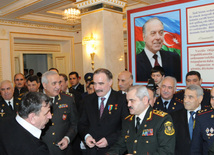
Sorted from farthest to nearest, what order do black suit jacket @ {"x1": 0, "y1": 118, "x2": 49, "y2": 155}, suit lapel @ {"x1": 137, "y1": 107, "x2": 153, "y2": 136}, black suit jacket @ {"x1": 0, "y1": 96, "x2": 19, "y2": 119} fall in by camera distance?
black suit jacket @ {"x1": 0, "y1": 96, "x2": 19, "y2": 119}, suit lapel @ {"x1": 137, "y1": 107, "x2": 153, "y2": 136}, black suit jacket @ {"x1": 0, "y1": 118, "x2": 49, "y2": 155}

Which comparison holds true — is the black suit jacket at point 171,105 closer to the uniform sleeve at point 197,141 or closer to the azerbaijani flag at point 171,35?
the uniform sleeve at point 197,141

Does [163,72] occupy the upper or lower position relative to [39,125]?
upper

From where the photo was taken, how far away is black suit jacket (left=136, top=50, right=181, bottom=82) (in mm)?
3764

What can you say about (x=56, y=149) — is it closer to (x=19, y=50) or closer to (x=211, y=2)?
(x=211, y=2)

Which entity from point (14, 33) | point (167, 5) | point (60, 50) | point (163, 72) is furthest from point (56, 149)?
point (60, 50)

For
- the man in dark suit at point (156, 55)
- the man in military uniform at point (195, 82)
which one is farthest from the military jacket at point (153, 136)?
the man in dark suit at point (156, 55)

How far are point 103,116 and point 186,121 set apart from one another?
911mm

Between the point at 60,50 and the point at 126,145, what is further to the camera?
the point at 60,50

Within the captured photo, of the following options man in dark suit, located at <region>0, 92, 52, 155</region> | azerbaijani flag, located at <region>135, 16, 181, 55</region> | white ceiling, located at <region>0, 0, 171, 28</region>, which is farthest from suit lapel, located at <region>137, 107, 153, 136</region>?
white ceiling, located at <region>0, 0, 171, 28</region>

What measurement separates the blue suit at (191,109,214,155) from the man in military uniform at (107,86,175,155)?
51cm

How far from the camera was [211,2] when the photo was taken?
3338 millimetres

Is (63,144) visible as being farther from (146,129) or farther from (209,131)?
(209,131)

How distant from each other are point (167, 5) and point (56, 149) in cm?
279

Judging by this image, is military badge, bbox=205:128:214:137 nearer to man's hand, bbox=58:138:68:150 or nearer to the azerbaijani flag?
man's hand, bbox=58:138:68:150
